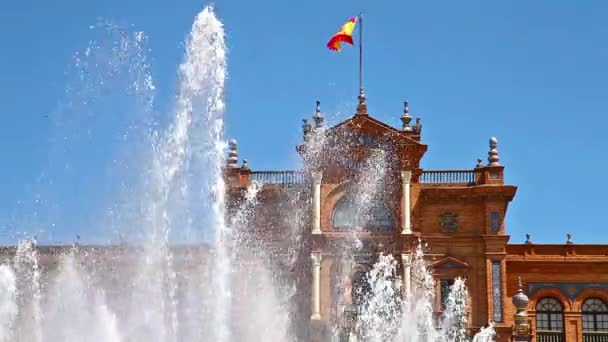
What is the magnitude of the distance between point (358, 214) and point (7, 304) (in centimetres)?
1706

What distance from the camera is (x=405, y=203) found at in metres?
49.1

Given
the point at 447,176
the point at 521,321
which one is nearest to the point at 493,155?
the point at 447,176

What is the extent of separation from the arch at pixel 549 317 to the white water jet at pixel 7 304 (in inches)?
977

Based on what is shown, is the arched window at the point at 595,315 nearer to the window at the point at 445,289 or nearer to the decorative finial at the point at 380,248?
the window at the point at 445,289

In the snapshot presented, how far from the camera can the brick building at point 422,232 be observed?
4878cm

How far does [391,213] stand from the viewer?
49906 millimetres

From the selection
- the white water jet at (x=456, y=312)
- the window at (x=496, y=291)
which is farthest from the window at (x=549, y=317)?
the white water jet at (x=456, y=312)

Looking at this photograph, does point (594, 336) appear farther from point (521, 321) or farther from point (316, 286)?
point (521, 321)

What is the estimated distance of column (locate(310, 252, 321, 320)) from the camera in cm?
Answer: 4844

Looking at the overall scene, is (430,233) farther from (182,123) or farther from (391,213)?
(182,123)

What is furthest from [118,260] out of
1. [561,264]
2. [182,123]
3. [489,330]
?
[561,264]

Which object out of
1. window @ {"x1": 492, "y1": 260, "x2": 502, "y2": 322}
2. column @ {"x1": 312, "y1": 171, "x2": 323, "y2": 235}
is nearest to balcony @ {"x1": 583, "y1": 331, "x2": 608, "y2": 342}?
window @ {"x1": 492, "y1": 260, "x2": 502, "y2": 322}

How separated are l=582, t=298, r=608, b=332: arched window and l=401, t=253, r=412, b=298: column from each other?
8.94m

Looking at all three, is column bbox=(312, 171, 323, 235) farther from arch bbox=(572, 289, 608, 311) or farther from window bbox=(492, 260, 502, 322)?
arch bbox=(572, 289, 608, 311)
